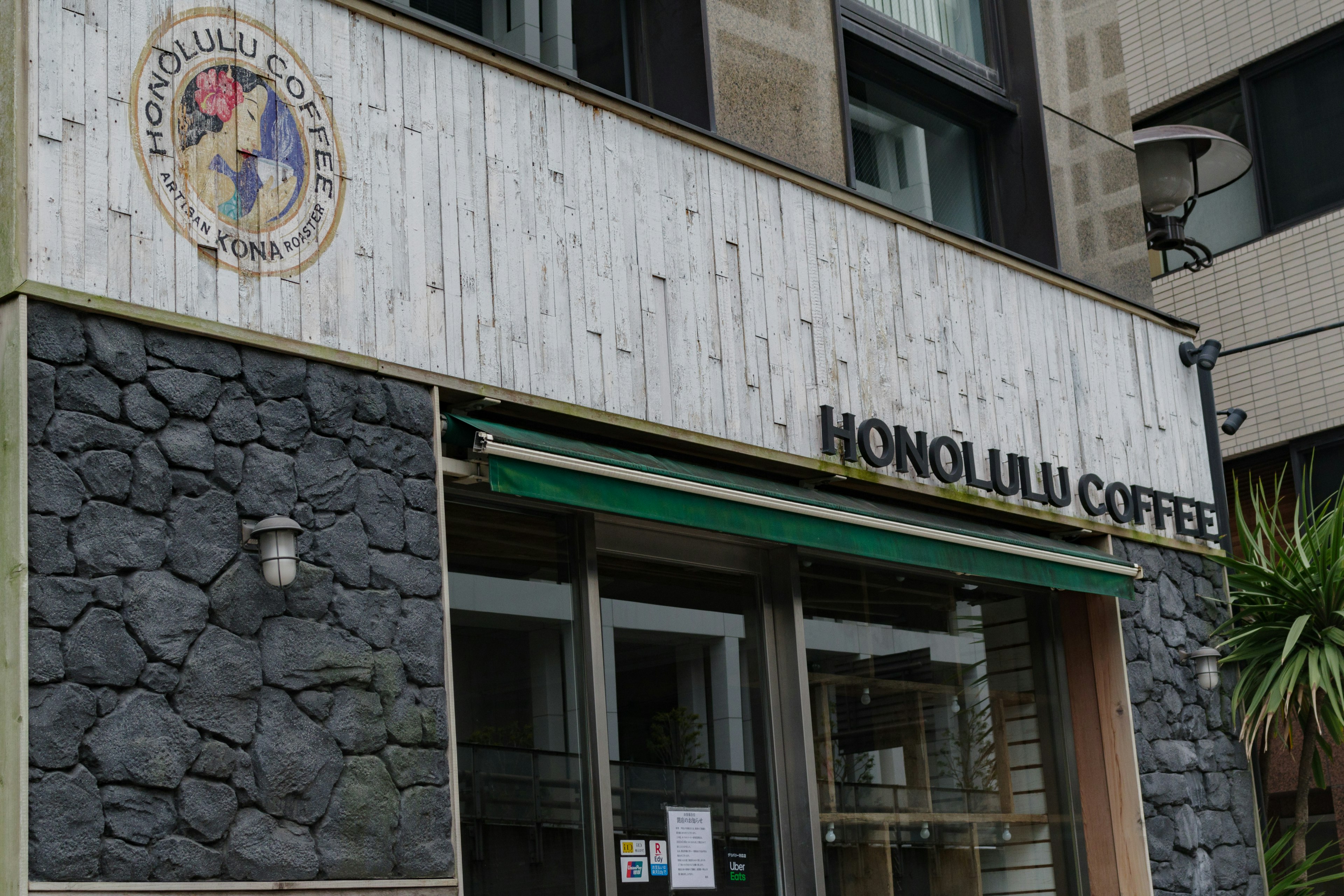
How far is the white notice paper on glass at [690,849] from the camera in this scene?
6.95m

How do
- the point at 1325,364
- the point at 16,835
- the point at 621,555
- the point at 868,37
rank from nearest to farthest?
1. the point at 16,835
2. the point at 621,555
3. the point at 868,37
4. the point at 1325,364

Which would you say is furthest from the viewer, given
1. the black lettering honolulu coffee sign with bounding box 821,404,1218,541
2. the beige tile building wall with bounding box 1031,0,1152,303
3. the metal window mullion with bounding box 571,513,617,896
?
the beige tile building wall with bounding box 1031,0,1152,303

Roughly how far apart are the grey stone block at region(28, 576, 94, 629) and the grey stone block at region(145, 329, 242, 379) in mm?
835

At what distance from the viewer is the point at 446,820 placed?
586cm

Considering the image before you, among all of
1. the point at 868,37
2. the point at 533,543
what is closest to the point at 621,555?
the point at 533,543

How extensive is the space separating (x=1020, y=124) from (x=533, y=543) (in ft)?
17.3

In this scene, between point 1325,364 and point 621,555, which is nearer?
point 621,555

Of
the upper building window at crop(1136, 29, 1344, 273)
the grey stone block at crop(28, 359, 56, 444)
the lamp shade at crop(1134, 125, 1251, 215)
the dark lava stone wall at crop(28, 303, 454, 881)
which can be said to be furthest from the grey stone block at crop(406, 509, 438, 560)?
the upper building window at crop(1136, 29, 1344, 273)

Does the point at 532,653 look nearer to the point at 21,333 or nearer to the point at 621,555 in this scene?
the point at 621,555

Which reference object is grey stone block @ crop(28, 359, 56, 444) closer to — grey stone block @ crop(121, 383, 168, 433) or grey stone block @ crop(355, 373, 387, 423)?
grey stone block @ crop(121, 383, 168, 433)

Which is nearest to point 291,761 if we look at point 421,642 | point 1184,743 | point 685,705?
point 421,642

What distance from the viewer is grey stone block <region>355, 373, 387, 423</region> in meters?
6.00

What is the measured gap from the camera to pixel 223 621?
5355 mm

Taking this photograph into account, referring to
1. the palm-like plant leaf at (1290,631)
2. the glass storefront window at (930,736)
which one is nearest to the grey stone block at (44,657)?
the glass storefront window at (930,736)
